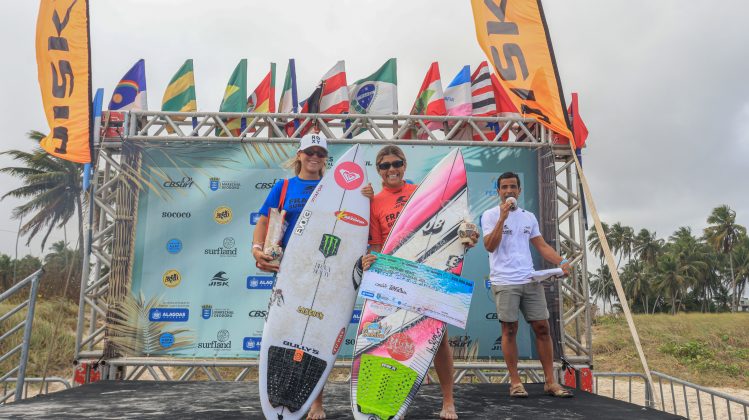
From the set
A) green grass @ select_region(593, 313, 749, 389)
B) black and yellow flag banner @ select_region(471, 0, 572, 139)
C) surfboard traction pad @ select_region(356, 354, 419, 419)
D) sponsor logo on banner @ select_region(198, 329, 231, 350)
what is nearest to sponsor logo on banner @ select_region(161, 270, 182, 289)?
sponsor logo on banner @ select_region(198, 329, 231, 350)

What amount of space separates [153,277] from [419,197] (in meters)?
3.55

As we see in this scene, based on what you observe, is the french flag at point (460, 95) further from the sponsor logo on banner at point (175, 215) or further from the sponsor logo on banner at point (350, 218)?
the sponsor logo on banner at point (175, 215)

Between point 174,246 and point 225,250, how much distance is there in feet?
1.90

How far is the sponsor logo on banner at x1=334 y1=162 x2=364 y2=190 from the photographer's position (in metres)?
3.09

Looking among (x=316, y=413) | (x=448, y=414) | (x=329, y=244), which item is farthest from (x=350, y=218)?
(x=448, y=414)

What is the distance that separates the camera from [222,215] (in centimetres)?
522

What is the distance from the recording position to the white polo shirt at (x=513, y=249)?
3.33 meters

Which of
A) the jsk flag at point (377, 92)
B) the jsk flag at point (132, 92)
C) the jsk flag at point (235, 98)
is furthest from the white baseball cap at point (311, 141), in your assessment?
the jsk flag at point (132, 92)

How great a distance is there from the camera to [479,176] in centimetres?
532

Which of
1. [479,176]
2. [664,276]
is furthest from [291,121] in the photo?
[664,276]

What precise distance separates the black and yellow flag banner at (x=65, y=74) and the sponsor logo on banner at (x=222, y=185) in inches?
52.5

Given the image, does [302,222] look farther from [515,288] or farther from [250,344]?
[250,344]

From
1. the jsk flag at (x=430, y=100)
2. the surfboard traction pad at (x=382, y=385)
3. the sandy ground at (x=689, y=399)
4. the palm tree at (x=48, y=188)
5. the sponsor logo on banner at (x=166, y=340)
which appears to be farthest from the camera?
the palm tree at (x=48, y=188)

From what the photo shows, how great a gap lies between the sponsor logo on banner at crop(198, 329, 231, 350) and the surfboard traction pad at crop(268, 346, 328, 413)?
2.57 meters
